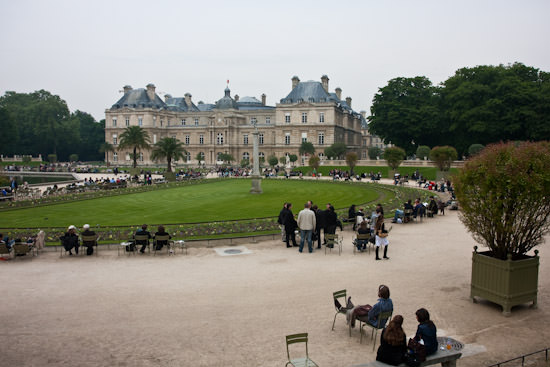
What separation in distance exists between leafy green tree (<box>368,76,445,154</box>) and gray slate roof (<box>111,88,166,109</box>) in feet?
151

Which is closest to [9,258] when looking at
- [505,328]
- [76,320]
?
[76,320]

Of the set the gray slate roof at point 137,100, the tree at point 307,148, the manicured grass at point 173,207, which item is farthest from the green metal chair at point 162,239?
the gray slate roof at point 137,100

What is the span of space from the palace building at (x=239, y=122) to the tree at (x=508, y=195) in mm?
68198

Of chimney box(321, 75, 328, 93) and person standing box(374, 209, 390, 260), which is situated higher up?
chimney box(321, 75, 328, 93)

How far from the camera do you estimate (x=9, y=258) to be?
14273mm

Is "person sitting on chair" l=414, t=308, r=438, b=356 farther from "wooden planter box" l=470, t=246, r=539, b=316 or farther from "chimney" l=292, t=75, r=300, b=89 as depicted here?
"chimney" l=292, t=75, r=300, b=89

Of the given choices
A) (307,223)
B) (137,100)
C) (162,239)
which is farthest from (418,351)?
(137,100)

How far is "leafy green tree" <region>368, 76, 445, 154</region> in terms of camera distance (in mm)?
60031

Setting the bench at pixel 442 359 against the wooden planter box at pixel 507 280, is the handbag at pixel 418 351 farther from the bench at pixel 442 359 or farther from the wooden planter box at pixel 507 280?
the wooden planter box at pixel 507 280

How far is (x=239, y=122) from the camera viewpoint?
89.6 m

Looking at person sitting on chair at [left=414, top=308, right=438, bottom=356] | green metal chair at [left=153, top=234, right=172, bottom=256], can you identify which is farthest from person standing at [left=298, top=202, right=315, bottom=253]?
person sitting on chair at [left=414, top=308, right=438, bottom=356]

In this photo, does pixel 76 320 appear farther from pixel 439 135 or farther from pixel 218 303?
pixel 439 135

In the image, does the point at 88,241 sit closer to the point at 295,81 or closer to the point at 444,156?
the point at 444,156

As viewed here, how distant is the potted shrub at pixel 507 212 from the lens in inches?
355
